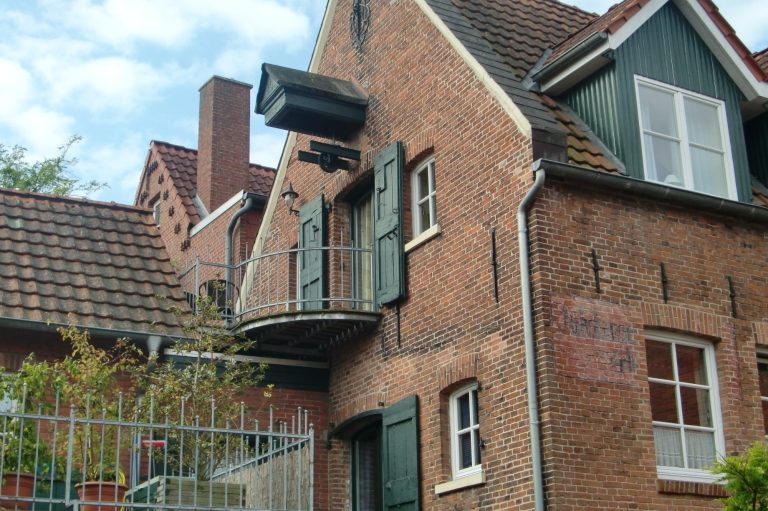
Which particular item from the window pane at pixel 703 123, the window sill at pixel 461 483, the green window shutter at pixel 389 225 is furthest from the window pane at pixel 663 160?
the window sill at pixel 461 483

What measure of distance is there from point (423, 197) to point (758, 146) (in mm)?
4729

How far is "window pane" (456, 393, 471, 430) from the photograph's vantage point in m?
13.4

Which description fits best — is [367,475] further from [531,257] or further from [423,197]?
[531,257]

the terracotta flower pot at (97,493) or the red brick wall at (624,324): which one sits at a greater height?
the red brick wall at (624,324)

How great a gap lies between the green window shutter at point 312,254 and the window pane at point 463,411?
3258mm

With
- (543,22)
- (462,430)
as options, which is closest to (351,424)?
(462,430)

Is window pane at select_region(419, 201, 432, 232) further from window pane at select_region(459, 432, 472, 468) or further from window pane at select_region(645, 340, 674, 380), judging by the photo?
window pane at select_region(645, 340, 674, 380)

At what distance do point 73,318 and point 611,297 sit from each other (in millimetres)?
7406

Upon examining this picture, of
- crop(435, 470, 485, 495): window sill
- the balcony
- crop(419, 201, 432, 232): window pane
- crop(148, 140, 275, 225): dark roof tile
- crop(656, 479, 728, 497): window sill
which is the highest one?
crop(148, 140, 275, 225): dark roof tile

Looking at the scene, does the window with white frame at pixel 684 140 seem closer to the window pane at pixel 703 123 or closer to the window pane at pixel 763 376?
the window pane at pixel 703 123

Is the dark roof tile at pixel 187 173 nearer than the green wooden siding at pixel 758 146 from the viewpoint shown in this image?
No

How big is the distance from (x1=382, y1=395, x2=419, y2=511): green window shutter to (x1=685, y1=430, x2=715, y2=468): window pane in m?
3.19

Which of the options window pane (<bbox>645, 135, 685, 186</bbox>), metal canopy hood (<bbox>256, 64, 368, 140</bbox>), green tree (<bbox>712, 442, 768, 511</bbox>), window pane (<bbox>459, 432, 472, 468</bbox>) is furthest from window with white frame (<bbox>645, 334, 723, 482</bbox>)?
metal canopy hood (<bbox>256, 64, 368, 140</bbox>)

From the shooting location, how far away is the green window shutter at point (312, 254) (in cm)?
1638
